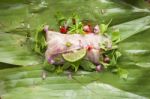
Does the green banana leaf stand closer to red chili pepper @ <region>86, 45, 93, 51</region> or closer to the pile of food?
the pile of food

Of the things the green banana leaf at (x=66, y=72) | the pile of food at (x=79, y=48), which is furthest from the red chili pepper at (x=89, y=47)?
the green banana leaf at (x=66, y=72)

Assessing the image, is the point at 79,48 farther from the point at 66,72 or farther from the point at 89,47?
the point at 66,72

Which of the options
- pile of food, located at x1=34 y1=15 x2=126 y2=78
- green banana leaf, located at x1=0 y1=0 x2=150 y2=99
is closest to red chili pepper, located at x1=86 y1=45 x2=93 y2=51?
pile of food, located at x1=34 y1=15 x2=126 y2=78

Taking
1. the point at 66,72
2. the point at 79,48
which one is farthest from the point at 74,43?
the point at 66,72

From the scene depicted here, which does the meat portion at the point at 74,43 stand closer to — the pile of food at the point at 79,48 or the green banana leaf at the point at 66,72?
the pile of food at the point at 79,48

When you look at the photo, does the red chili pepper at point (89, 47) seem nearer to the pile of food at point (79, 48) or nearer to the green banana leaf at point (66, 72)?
the pile of food at point (79, 48)

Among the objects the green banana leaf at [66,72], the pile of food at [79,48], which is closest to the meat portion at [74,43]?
the pile of food at [79,48]
